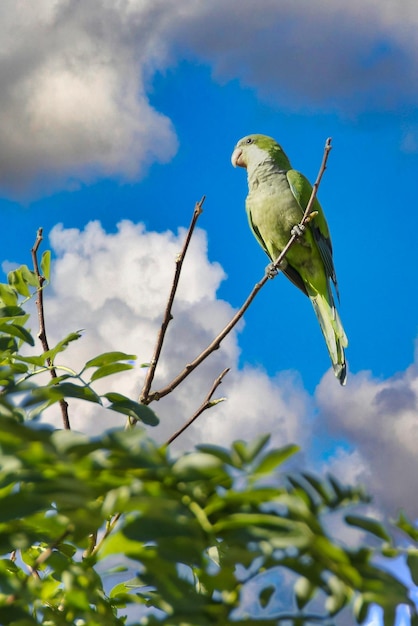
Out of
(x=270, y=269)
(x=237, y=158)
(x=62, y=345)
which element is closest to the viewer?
(x=62, y=345)

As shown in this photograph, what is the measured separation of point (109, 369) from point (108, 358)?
0.01 m

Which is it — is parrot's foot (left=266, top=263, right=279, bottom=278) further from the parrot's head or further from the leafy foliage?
the leafy foliage

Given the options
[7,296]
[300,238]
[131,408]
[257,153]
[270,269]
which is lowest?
[131,408]

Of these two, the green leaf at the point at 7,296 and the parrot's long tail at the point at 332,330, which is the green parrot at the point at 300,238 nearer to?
the parrot's long tail at the point at 332,330

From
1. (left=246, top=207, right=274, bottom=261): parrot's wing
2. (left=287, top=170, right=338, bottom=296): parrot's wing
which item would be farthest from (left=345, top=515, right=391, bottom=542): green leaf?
(left=246, top=207, right=274, bottom=261): parrot's wing

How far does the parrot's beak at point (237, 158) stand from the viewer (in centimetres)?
371

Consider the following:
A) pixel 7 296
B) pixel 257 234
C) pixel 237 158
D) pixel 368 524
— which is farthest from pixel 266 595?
pixel 237 158

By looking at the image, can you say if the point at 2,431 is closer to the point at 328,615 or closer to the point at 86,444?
the point at 86,444

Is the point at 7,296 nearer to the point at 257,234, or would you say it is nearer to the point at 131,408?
the point at 131,408

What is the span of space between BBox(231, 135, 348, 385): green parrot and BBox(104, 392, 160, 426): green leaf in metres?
2.07

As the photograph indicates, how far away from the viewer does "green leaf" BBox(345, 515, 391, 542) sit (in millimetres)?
329

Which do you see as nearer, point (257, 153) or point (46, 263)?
point (46, 263)

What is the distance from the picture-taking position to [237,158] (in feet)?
12.2

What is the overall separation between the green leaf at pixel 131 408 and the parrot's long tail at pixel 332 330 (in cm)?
207
